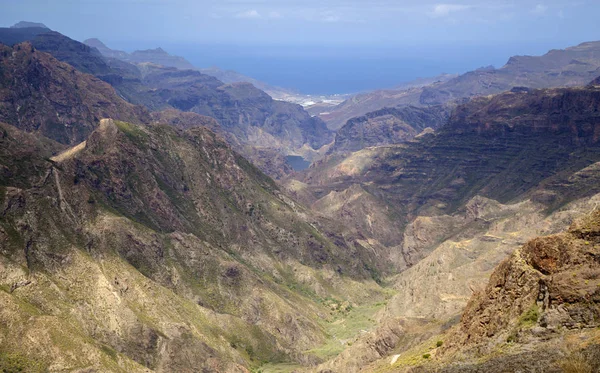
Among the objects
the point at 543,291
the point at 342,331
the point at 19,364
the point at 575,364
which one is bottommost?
the point at 342,331

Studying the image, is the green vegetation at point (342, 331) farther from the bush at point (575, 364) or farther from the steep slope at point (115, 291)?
the bush at point (575, 364)

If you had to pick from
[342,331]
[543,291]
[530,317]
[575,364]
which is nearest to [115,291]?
[342,331]

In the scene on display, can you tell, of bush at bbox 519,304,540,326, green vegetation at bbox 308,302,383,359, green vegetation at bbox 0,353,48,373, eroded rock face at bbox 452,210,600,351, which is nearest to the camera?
eroded rock face at bbox 452,210,600,351

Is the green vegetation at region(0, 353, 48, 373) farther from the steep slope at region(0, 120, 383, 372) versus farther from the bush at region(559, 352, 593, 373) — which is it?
the bush at region(559, 352, 593, 373)

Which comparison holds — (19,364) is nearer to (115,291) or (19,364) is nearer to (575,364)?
(115,291)

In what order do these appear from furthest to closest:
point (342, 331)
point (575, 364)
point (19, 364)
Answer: point (342, 331) → point (19, 364) → point (575, 364)

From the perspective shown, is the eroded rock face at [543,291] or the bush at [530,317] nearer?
the eroded rock face at [543,291]

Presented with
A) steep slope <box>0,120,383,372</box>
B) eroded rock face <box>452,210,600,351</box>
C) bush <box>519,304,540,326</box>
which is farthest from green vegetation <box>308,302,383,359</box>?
bush <box>519,304,540,326</box>

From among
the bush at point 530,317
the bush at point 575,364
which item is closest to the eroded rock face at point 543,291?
the bush at point 530,317

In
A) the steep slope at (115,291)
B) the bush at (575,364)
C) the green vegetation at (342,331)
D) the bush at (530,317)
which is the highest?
the bush at (575,364)

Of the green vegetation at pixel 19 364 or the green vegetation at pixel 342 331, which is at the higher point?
the green vegetation at pixel 19 364

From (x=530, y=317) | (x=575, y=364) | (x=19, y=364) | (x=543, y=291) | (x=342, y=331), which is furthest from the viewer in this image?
(x=342, y=331)
